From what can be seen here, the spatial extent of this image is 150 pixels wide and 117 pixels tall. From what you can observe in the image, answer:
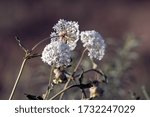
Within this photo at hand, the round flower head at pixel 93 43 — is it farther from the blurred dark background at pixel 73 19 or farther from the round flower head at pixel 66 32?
the blurred dark background at pixel 73 19

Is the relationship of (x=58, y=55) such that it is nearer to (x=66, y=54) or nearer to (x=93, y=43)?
(x=66, y=54)

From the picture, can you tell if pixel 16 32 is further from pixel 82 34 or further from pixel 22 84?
pixel 82 34

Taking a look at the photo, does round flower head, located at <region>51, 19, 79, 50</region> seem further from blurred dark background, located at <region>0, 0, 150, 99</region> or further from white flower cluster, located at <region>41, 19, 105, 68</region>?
blurred dark background, located at <region>0, 0, 150, 99</region>

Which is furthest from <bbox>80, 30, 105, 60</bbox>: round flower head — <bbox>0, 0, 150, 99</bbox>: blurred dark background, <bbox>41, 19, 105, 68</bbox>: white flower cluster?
<bbox>0, 0, 150, 99</bbox>: blurred dark background

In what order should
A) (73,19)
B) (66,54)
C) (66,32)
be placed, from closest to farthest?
(66,54) → (66,32) → (73,19)

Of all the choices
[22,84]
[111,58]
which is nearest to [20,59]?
[22,84]

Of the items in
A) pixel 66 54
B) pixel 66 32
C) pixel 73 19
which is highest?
pixel 73 19

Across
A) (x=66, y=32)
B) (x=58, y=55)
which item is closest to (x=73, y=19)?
(x=66, y=32)
